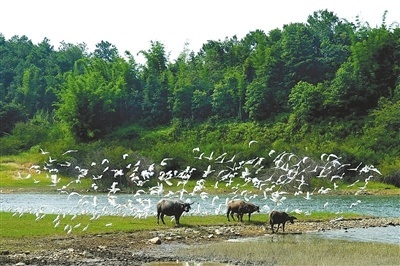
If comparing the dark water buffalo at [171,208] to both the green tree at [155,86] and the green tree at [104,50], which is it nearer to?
the green tree at [155,86]

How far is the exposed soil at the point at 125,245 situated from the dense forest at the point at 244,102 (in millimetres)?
43541

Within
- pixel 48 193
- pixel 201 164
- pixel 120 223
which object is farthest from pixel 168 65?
pixel 120 223

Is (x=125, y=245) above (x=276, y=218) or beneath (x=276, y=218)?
beneath

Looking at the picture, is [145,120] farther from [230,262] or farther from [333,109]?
[230,262]

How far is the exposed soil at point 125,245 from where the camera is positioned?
2370 centimetres

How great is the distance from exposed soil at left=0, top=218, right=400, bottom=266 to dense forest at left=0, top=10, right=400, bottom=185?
43541mm

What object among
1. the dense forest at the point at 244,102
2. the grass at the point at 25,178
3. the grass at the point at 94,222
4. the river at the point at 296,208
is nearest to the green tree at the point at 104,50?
the dense forest at the point at 244,102

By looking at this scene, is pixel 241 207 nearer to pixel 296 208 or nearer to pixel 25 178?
pixel 296 208

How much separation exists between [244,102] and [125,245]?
79.4m

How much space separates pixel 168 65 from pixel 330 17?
35.4m

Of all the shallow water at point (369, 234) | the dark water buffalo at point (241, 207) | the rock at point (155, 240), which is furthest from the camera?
the dark water buffalo at point (241, 207)

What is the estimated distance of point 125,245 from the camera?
27312mm

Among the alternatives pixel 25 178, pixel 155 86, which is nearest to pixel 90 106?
pixel 155 86

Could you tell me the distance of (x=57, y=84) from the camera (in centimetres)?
13512
